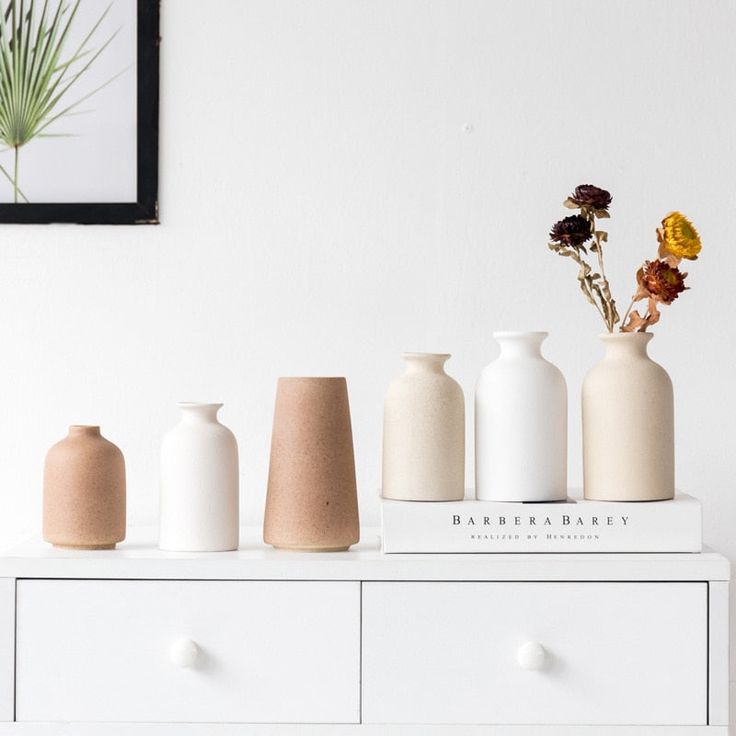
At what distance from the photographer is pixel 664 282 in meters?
1.17

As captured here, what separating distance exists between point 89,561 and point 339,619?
0.28 metres

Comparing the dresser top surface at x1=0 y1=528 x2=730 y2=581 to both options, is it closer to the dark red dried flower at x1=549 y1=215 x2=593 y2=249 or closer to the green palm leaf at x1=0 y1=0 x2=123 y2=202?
the dark red dried flower at x1=549 y1=215 x2=593 y2=249

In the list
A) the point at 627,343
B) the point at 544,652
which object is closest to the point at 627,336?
the point at 627,343

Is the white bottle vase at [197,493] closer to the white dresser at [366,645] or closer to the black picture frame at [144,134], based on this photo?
the white dresser at [366,645]

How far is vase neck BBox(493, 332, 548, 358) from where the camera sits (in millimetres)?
1169

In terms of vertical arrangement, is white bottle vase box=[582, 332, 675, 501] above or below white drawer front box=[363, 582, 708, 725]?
above

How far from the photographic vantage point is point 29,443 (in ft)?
4.81

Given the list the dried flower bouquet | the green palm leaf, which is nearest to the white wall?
the green palm leaf

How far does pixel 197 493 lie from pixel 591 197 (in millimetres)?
570

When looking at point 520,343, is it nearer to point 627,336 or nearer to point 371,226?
point 627,336

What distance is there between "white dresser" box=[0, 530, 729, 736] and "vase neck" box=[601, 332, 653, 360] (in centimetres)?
22

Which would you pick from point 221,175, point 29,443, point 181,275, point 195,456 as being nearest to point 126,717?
point 195,456

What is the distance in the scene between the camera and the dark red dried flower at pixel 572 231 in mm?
1213

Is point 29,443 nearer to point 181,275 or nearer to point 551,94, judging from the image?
point 181,275
